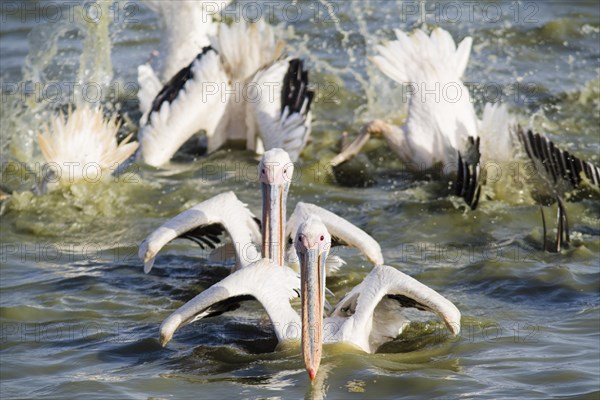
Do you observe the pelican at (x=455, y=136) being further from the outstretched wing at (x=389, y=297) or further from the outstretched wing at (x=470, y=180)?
the outstretched wing at (x=389, y=297)

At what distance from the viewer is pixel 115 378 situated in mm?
5742

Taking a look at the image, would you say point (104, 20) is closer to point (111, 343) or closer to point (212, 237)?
point (212, 237)

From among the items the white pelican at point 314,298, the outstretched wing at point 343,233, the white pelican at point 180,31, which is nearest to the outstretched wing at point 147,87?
the white pelican at point 180,31

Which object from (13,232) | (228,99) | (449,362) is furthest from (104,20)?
(449,362)

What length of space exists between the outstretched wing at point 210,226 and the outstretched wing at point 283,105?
205 cm

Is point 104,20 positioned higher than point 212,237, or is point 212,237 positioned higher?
point 104,20

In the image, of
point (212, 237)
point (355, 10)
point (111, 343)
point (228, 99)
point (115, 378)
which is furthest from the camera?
point (355, 10)

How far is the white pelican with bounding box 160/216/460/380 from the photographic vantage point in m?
5.50

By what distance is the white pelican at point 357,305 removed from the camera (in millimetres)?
5469

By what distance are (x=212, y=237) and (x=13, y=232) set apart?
1.66 metres

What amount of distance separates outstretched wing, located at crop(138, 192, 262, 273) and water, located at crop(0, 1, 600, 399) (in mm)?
337

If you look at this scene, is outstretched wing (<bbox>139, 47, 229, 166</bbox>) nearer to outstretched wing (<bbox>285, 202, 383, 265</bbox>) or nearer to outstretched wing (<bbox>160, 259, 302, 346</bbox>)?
outstretched wing (<bbox>285, 202, 383, 265</bbox>)

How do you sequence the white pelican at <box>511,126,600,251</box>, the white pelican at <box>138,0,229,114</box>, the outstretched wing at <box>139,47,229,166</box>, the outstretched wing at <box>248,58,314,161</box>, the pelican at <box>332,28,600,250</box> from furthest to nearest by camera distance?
1. the white pelican at <box>138,0,229,114</box>
2. the outstretched wing at <box>139,47,229,166</box>
3. the outstretched wing at <box>248,58,314,161</box>
4. the pelican at <box>332,28,600,250</box>
5. the white pelican at <box>511,126,600,251</box>

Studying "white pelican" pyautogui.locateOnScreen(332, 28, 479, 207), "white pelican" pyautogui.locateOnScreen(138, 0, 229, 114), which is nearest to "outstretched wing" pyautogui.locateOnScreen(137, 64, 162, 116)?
"white pelican" pyautogui.locateOnScreen(138, 0, 229, 114)
